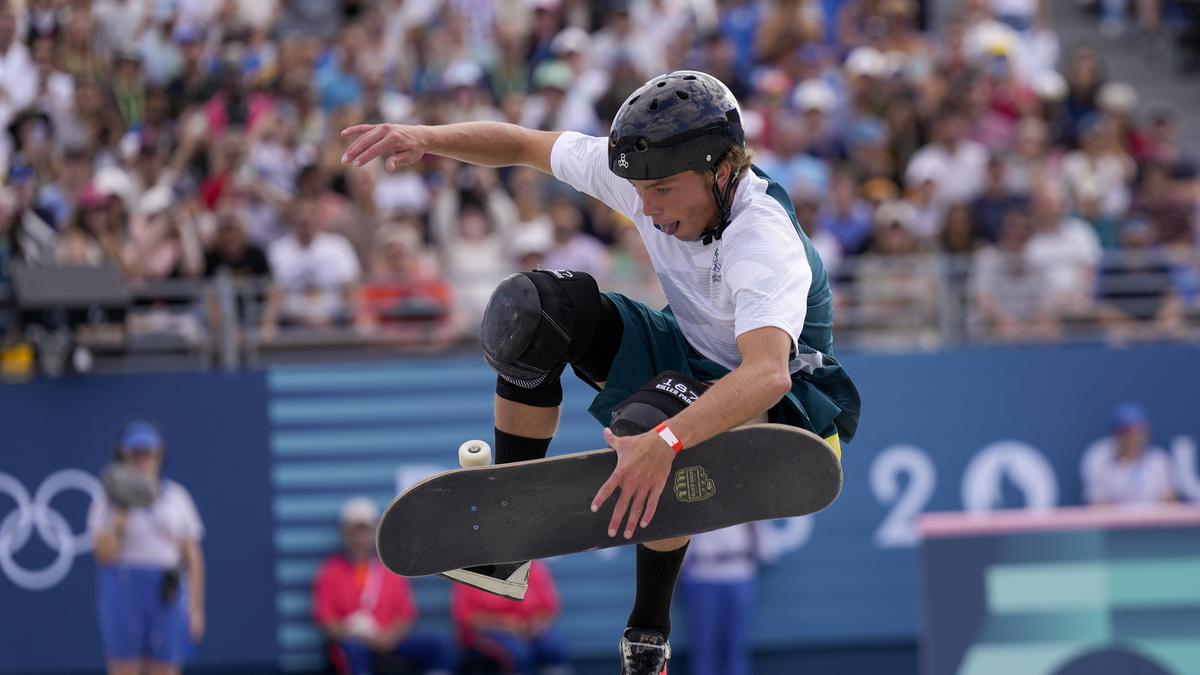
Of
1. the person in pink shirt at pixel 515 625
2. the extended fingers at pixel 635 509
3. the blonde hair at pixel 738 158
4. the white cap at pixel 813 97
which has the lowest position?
the person in pink shirt at pixel 515 625

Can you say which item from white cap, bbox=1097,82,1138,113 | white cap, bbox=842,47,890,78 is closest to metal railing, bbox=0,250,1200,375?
white cap, bbox=1097,82,1138,113

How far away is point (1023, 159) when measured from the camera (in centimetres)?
1298

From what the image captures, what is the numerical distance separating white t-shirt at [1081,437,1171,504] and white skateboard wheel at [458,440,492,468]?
830 cm

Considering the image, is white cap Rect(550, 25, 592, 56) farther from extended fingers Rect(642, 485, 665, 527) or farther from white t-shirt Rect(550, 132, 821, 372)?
extended fingers Rect(642, 485, 665, 527)

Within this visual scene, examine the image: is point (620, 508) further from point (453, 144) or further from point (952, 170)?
point (952, 170)

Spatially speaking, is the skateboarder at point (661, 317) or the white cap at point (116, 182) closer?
the skateboarder at point (661, 317)

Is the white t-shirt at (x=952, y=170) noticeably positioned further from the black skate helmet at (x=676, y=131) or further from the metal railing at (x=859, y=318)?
the black skate helmet at (x=676, y=131)

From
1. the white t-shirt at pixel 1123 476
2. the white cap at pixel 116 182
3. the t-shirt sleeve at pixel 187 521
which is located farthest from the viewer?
the white t-shirt at pixel 1123 476

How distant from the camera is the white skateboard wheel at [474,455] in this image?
16.2ft

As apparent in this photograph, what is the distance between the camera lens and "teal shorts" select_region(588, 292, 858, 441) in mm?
5105

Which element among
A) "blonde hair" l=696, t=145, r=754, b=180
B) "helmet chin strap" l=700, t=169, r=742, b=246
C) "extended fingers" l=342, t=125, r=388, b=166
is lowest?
"helmet chin strap" l=700, t=169, r=742, b=246

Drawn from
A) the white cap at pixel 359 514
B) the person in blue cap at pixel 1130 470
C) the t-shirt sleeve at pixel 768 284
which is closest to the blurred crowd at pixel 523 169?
the person in blue cap at pixel 1130 470

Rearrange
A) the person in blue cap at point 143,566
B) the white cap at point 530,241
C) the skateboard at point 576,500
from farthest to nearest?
the white cap at point 530,241 < the person in blue cap at point 143,566 < the skateboard at point 576,500

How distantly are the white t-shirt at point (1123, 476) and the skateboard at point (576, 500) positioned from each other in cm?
803
